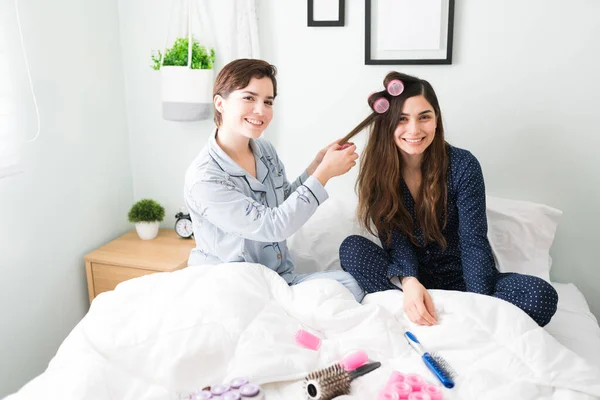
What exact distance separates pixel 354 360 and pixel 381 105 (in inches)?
28.7

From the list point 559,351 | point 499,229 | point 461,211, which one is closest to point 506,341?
Result: point 559,351

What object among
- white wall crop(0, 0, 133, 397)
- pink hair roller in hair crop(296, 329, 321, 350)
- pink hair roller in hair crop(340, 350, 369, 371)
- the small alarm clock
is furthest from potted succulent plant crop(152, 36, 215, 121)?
pink hair roller in hair crop(340, 350, 369, 371)

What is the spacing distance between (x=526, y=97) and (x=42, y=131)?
5.29 ft

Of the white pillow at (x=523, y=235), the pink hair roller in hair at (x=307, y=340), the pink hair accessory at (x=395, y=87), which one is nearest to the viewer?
the pink hair roller in hair at (x=307, y=340)

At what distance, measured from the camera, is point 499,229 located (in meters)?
1.81

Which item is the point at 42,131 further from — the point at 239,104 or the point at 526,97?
the point at 526,97

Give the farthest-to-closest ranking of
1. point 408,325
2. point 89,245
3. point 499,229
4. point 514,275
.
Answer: point 89,245 < point 499,229 < point 514,275 < point 408,325

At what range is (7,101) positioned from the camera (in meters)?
1.70

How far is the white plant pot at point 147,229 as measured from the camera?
216cm

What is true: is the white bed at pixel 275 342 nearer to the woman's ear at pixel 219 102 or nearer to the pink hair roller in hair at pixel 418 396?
the pink hair roller in hair at pixel 418 396

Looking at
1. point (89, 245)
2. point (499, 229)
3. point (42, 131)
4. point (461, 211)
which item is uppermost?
point (42, 131)

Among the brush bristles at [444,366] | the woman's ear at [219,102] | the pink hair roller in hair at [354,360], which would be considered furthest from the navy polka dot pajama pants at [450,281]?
the woman's ear at [219,102]

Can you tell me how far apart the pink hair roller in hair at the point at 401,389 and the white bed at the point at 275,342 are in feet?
0.15

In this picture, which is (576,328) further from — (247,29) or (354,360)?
(247,29)
